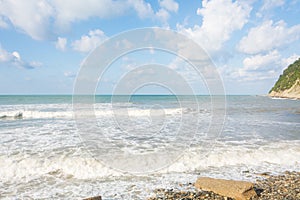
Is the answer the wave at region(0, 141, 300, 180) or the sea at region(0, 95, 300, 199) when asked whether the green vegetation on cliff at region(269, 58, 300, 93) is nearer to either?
the sea at region(0, 95, 300, 199)

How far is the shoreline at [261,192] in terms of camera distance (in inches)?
181

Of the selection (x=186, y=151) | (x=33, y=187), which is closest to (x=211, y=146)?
(x=186, y=151)

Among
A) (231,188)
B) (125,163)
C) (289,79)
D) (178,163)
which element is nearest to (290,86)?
(289,79)

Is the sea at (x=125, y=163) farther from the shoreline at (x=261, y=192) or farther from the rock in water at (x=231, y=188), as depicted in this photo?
the rock in water at (x=231, y=188)

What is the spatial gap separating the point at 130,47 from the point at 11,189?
9.60 m

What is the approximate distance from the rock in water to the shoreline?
0.26 feet

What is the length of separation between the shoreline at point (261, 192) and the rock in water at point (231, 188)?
0.26 ft

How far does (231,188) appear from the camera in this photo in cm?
464

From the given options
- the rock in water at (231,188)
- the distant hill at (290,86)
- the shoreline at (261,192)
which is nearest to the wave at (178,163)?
the shoreline at (261,192)

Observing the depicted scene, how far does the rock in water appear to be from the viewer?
4.51 m

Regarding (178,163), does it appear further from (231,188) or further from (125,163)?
(231,188)

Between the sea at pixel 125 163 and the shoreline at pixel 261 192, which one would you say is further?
the sea at pixel 125 163

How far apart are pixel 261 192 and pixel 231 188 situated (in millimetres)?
820

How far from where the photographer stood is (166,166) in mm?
6809
